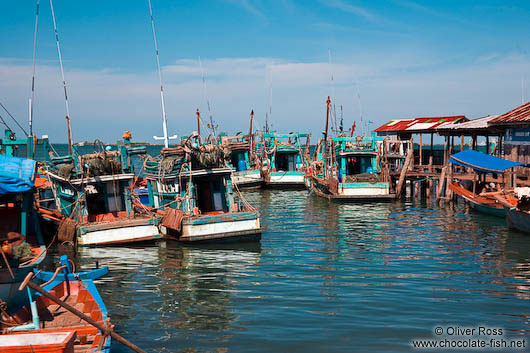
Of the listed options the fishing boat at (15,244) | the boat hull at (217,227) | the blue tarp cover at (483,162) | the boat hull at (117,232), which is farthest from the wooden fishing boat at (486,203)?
the fishing boat at (15,244)

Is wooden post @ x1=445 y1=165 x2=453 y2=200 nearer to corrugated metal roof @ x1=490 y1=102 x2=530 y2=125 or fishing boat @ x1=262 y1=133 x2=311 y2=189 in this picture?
corrugated metal roof @ x1=490 y1=102 x2=530 y2=125

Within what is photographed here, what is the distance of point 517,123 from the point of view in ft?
80.3

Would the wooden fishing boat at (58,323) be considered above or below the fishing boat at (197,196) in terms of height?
below

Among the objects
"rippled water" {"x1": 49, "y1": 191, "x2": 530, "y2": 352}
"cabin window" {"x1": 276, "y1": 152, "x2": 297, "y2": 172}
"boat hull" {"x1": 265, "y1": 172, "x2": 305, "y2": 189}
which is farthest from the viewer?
"cabin window" {"x1": 276, "y1": 152, "x2": 297, "y2": 172}

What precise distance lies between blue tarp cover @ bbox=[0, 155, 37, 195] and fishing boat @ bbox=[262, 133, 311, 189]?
99.2 feet

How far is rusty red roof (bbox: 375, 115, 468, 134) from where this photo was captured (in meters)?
37.9

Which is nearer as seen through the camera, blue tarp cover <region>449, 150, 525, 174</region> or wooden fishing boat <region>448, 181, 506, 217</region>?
blue tarp cover <region>449, 150, 525, 174</region>

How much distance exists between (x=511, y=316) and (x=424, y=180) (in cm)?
2332

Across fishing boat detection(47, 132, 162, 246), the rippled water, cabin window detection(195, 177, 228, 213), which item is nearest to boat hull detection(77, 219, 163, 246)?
fishing boat detection(47, 132, 162, 246)

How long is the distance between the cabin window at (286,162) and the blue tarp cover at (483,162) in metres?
19.4

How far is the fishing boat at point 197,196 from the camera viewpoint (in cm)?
1817

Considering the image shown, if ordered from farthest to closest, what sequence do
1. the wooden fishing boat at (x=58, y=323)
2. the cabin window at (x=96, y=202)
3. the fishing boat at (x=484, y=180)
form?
the fishing boat at (x=484, y=180), the cabin window at (x=96, y=202), the wooden fishing boat at (x=58, y=323)

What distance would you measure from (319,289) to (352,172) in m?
25.7

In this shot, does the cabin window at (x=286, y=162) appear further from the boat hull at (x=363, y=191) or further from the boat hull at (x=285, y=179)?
the boat hull at (x=363, y=191)
